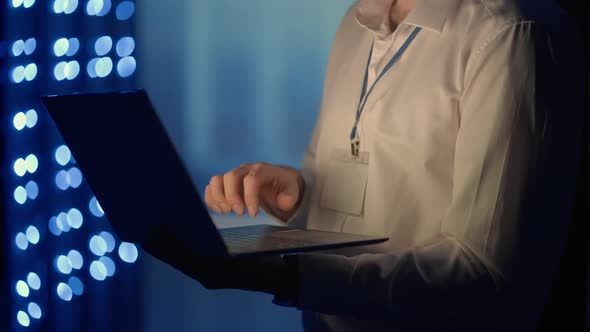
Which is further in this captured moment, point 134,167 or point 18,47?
point 18,47

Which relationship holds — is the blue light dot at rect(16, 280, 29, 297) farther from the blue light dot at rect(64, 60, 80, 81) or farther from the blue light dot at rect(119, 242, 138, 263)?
the blue light dot at rect(64, 60, 80, 81)

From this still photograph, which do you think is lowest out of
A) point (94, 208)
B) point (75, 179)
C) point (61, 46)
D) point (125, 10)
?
point (94, 208)

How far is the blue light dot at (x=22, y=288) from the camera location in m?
2.88

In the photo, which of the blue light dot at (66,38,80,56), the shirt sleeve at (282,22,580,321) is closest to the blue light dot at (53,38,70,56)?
the blue light dot at (66,38,80,56)

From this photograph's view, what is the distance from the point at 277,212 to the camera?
127cm

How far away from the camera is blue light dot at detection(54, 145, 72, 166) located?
2816mm

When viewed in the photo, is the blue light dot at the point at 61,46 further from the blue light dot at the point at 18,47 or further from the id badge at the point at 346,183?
the id badge at the point at 346,183

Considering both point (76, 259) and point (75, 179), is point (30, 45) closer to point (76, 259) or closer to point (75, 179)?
point (75, 179)

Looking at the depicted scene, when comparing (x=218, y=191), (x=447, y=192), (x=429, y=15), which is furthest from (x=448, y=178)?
(x=218, y=191)

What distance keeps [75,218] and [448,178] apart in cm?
212

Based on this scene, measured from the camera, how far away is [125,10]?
8.97 feet

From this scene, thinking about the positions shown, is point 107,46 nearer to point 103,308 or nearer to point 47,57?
point 47,57

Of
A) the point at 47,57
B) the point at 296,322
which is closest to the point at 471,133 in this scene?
the point at 296,322

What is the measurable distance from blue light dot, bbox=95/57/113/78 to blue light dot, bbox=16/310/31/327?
3.19 ft
